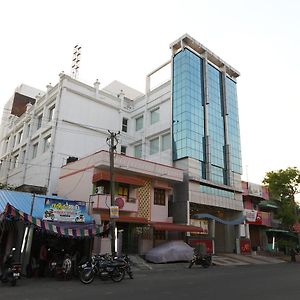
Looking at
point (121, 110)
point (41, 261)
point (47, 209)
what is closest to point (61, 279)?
point (41, 261)

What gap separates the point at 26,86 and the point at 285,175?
120 ft

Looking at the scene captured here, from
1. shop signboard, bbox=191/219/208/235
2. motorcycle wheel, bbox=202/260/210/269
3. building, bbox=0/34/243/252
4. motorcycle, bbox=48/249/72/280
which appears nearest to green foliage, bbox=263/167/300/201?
building, bbox=0/34/243/252

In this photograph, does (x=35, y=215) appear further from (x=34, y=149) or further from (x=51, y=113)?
(x=34, y=149)

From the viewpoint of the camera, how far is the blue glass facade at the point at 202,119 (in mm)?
32562

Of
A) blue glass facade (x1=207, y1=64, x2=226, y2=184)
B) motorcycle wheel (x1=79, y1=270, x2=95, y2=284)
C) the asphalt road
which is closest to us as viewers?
the asphalt road

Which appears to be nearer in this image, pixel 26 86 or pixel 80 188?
pixel 80 188

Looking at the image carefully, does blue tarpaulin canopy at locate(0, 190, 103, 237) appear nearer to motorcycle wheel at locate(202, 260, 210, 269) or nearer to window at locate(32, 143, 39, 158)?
motorcycle wheel at locate(202, 260, 210, 269)

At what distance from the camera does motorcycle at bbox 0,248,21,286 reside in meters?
11.8

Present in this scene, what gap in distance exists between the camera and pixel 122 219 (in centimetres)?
2295

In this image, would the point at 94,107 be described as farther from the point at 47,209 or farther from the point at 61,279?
the point at 61,279

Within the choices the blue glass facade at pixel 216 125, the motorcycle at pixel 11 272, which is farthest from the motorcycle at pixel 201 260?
the blue glass facade at pixel 216 125

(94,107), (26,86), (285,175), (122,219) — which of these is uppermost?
(26,86)

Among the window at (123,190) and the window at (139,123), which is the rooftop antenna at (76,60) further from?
the window at (123,190)

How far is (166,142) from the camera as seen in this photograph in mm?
34750
